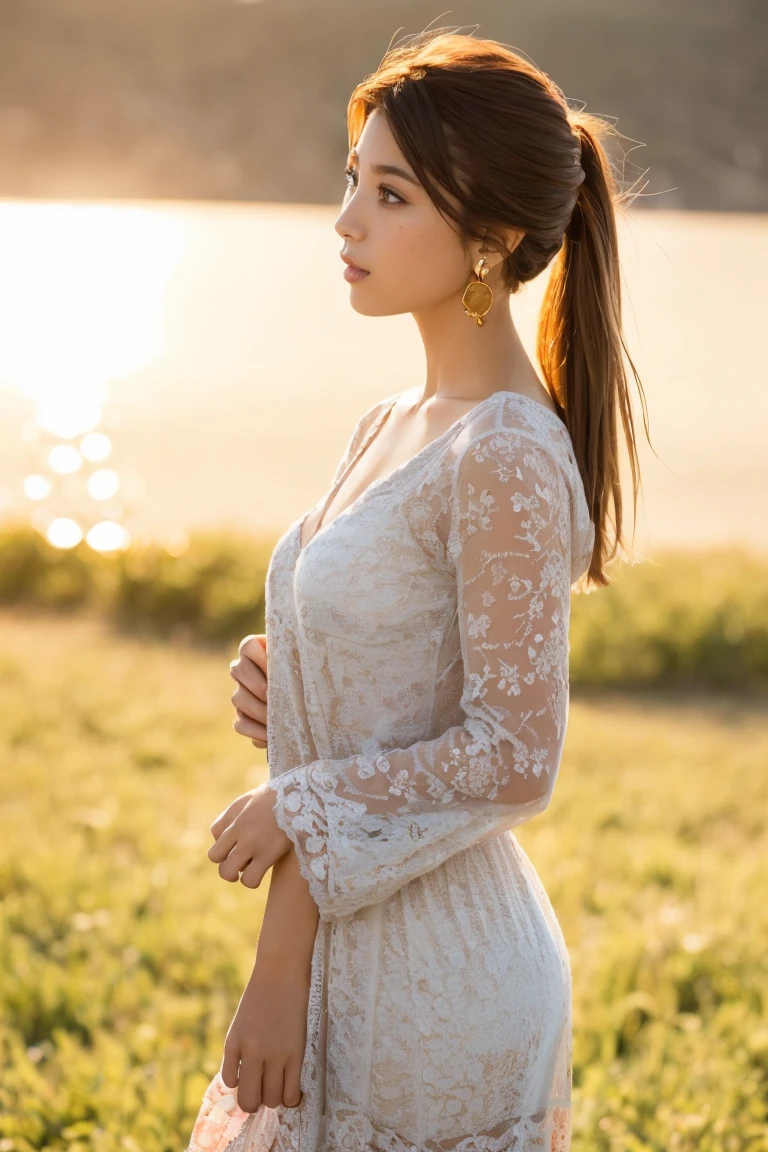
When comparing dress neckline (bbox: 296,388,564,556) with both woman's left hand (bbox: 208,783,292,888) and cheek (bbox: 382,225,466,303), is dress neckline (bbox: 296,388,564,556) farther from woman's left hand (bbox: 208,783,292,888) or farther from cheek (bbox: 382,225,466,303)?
woman's left hand (bbox: 208,783,292,888)

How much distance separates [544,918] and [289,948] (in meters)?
0.37

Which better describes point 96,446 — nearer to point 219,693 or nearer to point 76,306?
point 219,693

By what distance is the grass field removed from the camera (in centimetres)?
274

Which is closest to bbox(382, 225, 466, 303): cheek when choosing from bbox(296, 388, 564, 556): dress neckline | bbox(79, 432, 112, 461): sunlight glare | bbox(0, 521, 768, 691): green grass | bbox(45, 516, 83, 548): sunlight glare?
bbox(296, 388, 564, 556): dress neckline

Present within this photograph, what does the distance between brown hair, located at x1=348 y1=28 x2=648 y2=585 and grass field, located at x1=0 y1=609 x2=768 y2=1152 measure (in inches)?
65.6

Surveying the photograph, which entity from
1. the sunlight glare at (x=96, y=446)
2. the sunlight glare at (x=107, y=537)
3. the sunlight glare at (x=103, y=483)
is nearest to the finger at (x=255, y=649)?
the sunlight glare at (x=107, y=537)

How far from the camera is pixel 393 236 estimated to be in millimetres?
1505

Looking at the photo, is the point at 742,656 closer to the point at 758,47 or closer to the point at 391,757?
the point at 391,757

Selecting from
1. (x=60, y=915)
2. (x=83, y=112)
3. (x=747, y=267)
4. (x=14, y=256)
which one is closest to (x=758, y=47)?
(x=747, y=267)

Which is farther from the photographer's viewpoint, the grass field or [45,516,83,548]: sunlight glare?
[45,516,83,548]: sunlight glare

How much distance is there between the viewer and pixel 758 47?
35.4 m

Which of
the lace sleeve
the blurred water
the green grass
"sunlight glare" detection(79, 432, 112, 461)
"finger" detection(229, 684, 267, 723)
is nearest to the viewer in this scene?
the lace sleeve

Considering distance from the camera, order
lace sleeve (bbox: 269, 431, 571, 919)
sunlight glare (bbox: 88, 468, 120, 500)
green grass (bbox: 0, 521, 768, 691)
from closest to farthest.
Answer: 1. lace sleeve (bbox: 269, 431, 571, 919)
2. green grass (bbox: 0, 521, 768, 691)
3. sunlight glare (bbox: 88, 468, 120, 500)

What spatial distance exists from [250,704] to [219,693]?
14.4 ft
